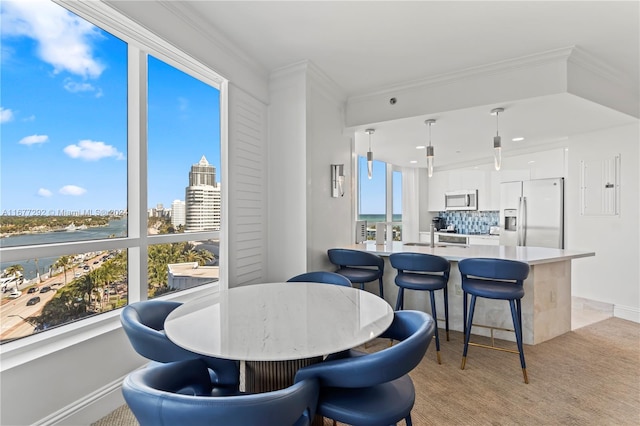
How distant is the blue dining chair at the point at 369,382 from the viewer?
1.17 metres

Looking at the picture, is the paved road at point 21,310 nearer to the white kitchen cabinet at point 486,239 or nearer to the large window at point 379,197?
the large window at point 379,197

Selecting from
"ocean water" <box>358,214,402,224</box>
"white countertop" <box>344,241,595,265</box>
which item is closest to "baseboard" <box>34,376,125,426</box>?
"white countertop" <box>344,241,595,265</box>

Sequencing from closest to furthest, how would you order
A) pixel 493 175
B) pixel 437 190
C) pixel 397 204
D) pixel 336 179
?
pixel 336 179, pixel 493 175, pixel 397 204, pixel 437 190

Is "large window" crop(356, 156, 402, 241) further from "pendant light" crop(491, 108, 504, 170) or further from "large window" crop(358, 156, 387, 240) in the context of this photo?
"pendant light" crop(491, 108, 504, 170)

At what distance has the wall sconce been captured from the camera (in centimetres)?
368

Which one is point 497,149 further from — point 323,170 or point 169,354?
point 169,354

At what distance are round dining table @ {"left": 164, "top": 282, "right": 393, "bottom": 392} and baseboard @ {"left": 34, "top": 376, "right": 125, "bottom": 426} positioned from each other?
2.64ft

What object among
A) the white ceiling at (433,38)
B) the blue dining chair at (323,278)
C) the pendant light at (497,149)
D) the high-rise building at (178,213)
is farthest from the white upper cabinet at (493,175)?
the high-rise building at (178,213)

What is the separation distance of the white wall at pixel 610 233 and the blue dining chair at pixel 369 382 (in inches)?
159

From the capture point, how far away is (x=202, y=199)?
271 cm

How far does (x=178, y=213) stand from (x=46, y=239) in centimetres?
88

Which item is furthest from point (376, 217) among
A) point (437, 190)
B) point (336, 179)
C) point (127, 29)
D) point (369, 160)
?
point (127, 29)

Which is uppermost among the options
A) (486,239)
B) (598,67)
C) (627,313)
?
(598,67)

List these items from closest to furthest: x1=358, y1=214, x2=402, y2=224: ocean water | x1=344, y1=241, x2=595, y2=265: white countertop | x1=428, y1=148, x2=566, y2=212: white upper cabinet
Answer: x1=344, y1=241, x2=595, y2=265: white countertop → x1=428, y1=148, x2=566, y2=212: white upper cabinet → x1=358, y1=214, x2=402, y2=224: ocean water
